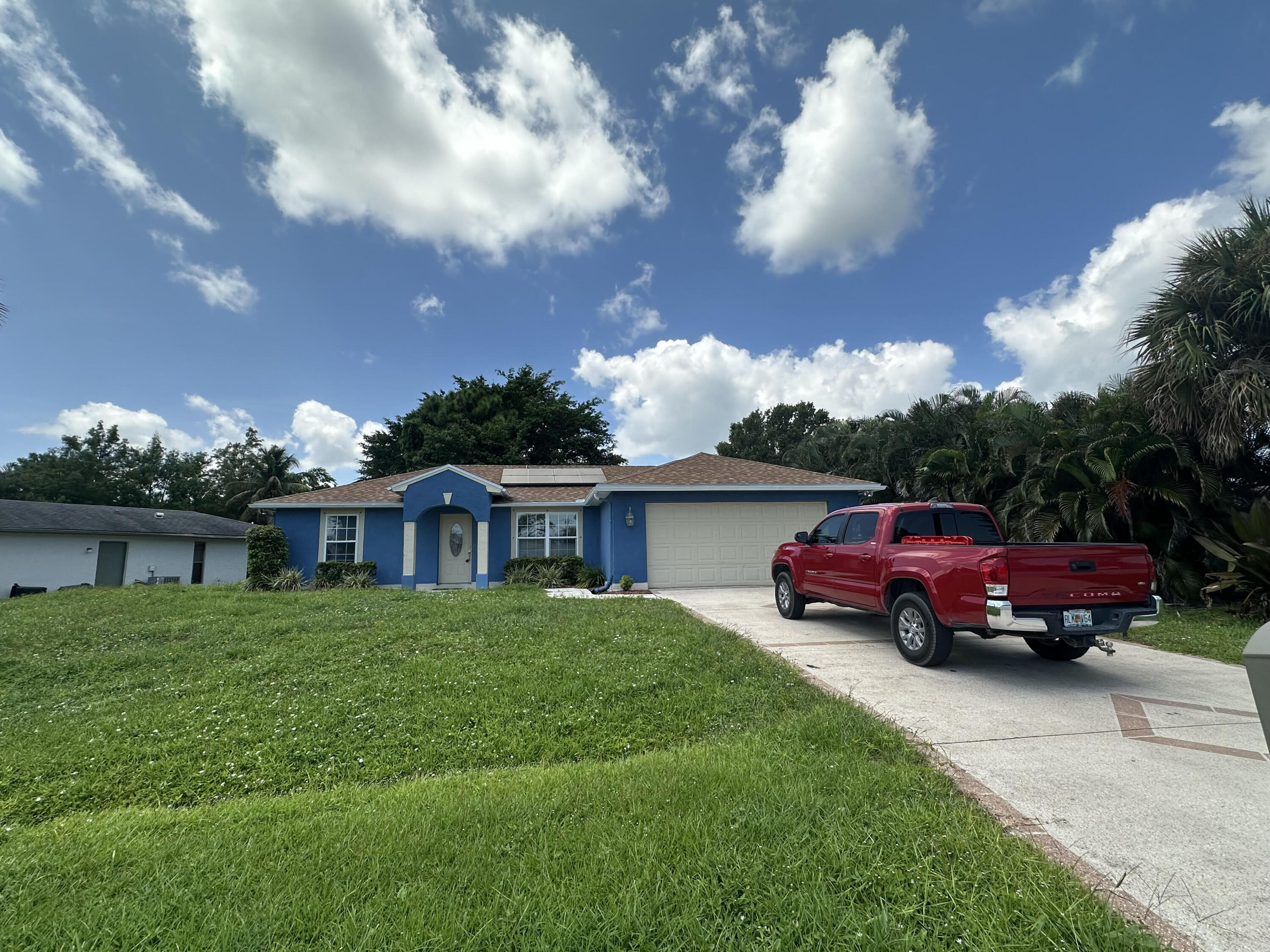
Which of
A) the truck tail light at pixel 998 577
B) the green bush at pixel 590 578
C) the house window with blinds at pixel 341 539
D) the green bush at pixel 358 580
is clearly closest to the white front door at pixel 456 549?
the green bush at pixel 358 580

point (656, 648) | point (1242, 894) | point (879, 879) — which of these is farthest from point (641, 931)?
point (656, 648)

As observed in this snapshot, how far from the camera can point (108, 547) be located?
943 inches

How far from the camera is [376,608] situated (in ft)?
32.2

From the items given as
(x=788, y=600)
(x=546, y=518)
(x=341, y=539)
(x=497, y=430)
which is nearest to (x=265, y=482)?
(x=497, y=430)

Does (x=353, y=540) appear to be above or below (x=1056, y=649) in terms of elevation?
above

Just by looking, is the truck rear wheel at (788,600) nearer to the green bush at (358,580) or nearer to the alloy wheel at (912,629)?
the alloy wheel at (912,629)

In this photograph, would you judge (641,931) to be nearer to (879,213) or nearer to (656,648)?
(656,648)

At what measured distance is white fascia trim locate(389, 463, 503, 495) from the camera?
16.0 metres

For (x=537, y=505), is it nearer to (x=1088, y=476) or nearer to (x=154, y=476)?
(x=1088, y=476)

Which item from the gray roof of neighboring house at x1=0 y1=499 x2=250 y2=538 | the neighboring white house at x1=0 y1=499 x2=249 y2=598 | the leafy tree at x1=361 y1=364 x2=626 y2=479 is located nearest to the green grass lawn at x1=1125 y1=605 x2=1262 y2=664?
the leafy tree at x1=361 y1=364 x2=626 y2=479

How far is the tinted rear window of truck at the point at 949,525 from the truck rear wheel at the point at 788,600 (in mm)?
2579

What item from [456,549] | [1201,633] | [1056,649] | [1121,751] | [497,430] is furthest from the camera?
[497,430]

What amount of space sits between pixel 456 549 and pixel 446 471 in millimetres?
2610

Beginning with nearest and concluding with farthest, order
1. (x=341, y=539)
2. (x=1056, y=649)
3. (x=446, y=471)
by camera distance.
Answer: (x=1056, y=649) < (x=446, y=471) < (x=341, y=539)
